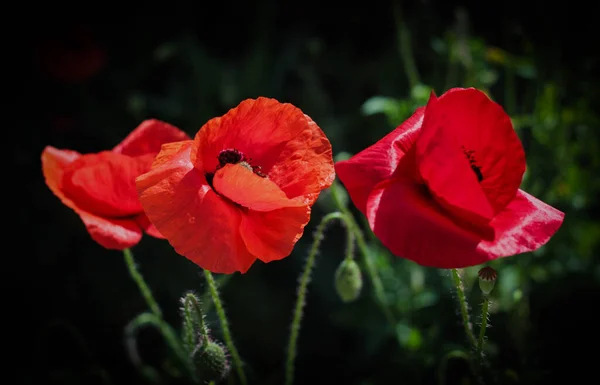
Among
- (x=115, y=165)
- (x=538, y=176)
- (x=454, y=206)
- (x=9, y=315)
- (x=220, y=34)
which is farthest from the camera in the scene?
(x=220, y=34)

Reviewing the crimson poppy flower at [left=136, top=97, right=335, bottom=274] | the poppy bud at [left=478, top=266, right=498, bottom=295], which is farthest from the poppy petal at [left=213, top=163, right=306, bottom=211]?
the poppy bud at [left=478, top=266, right=498, bottom=295]

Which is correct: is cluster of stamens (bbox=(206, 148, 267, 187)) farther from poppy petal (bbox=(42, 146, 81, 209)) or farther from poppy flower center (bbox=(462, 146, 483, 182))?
poppy flower center (bbox=(462, 146, 483, 182))

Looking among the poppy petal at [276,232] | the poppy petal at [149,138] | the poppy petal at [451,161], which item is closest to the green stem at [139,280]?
the poppy petal at [149,138]

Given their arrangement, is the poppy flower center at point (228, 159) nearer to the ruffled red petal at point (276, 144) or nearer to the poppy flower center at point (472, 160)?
the ruffled red petal at point (276, 144)

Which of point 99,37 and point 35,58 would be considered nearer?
point 35,58

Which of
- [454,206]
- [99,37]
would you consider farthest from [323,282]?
[99,37]

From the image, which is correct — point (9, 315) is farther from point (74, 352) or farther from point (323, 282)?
point (323, 282)
